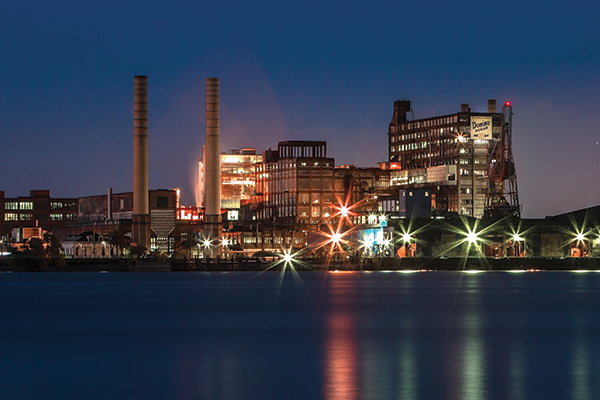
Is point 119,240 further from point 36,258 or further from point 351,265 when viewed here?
point 351,265

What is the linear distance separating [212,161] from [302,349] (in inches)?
5027

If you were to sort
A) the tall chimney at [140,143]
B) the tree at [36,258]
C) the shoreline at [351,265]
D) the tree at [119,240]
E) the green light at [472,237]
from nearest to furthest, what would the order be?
the shoreline at [351,265]
the green light at [472,237]
the tree at [36,258]
the tall chimney at [140,143]
the tree at [119,240]

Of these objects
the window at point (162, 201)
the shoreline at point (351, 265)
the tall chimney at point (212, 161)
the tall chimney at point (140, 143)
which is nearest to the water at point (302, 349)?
the shoreline at point (351, 265)

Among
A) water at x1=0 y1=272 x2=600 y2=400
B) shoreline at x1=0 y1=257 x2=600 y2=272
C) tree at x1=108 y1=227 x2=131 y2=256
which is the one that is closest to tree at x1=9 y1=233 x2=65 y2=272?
shoreline at x1=0 y1=257 x2=600 y2=272

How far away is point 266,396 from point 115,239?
5884 inches

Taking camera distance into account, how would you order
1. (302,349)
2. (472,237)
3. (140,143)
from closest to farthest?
(302,349)
(472,237)
(140,143)

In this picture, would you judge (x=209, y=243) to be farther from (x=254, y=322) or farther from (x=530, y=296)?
(x=254, y=322)

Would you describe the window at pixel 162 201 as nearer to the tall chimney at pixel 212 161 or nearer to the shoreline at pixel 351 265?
the tall chimney at pixel 212 161

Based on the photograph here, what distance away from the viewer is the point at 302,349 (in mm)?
39094

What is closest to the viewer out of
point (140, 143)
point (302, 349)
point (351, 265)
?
point (302, 349)

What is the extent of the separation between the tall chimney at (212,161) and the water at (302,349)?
298 feet

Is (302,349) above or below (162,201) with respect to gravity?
below

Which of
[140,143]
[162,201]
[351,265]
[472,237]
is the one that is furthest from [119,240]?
[472,237]

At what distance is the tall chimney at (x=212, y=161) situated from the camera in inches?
6491
